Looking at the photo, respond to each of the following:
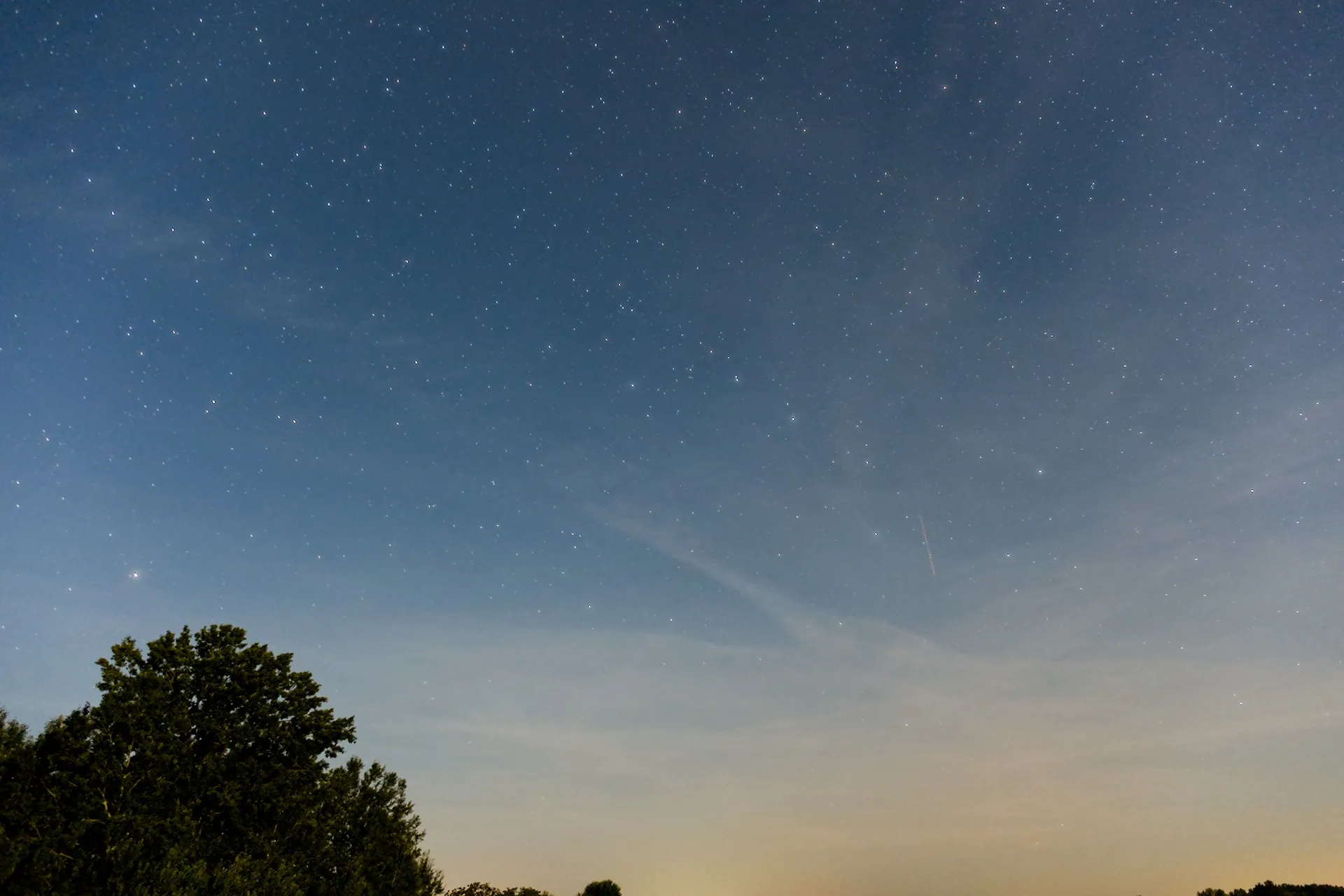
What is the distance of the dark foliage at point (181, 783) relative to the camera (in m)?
32.2

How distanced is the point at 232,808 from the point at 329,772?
7.06 m

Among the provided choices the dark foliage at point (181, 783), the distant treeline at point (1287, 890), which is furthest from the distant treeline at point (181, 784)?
the distant treeline at point (1287, 890)

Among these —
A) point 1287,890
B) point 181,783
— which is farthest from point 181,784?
point 1287,890

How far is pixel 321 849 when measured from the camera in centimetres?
4456

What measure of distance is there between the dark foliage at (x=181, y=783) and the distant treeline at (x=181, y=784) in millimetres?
58

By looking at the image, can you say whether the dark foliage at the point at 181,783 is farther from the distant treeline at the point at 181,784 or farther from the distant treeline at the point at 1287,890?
the distant treeline at the point at 1287,890

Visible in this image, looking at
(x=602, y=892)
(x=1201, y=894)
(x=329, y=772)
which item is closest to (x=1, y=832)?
(x=329, y=772)

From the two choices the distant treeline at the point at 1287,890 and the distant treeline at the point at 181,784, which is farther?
the distant treeline at the point at 1287,890

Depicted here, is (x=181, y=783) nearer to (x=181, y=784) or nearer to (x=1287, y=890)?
(x=181, y=784)

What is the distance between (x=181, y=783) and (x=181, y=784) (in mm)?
67

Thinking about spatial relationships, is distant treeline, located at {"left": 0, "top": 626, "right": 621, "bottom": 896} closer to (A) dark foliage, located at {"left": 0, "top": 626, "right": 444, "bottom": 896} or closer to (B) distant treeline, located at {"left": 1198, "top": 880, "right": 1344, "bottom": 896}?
(A) dark foliage, located at {"left": 0, "top": 626, "right": 444, "bottom": 896}

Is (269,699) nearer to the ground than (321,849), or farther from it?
farther from it

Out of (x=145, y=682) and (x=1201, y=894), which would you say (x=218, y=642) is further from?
(x=1201, y=894)

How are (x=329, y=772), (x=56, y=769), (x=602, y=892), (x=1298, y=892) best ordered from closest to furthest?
(x=56, y=769) < (x=329, y=772) < (x=1298, y=892) < (x=602, y=892)
